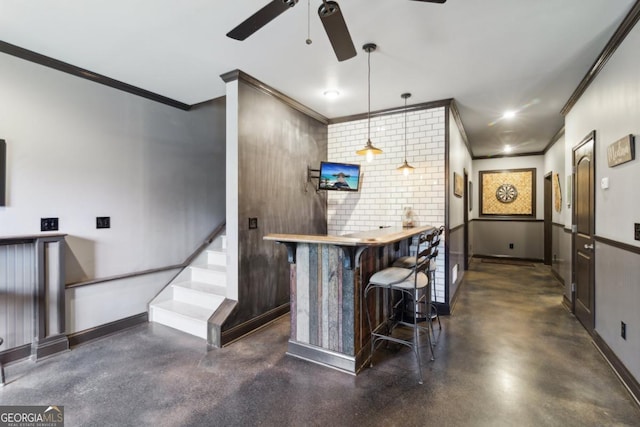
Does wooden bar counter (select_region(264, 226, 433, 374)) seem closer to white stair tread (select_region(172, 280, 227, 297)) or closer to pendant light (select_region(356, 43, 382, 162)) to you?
pendant light (select_region(356, 43, 382, 162))

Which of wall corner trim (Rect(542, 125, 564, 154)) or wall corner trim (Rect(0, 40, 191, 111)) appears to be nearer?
wall corner trim (Rect(0, 40, 191, 111))

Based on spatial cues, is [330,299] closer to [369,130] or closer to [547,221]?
[369,130]

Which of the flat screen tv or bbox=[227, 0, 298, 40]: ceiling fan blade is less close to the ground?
bbox=[227, 0, 298, 40]: ceiling fan blade

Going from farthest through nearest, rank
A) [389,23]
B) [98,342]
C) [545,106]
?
[545,106] < [98,342] < [389,23]

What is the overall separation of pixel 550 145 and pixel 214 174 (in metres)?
6.88

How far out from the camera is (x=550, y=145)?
6352 mm

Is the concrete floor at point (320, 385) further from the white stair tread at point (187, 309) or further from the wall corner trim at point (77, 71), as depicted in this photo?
the wall corner trim at point (77, 71)

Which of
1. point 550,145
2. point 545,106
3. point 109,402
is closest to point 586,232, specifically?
point 545,106

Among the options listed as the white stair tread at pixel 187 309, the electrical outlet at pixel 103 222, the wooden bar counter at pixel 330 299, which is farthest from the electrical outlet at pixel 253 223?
the electrical outlet at pixel 103 222

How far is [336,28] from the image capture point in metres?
1.69

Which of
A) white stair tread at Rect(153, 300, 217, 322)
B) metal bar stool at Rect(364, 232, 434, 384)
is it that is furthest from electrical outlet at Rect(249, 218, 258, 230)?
metal bar stool at Rect(364, 232, 434, 384)

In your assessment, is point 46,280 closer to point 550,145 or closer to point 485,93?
point 485,93
